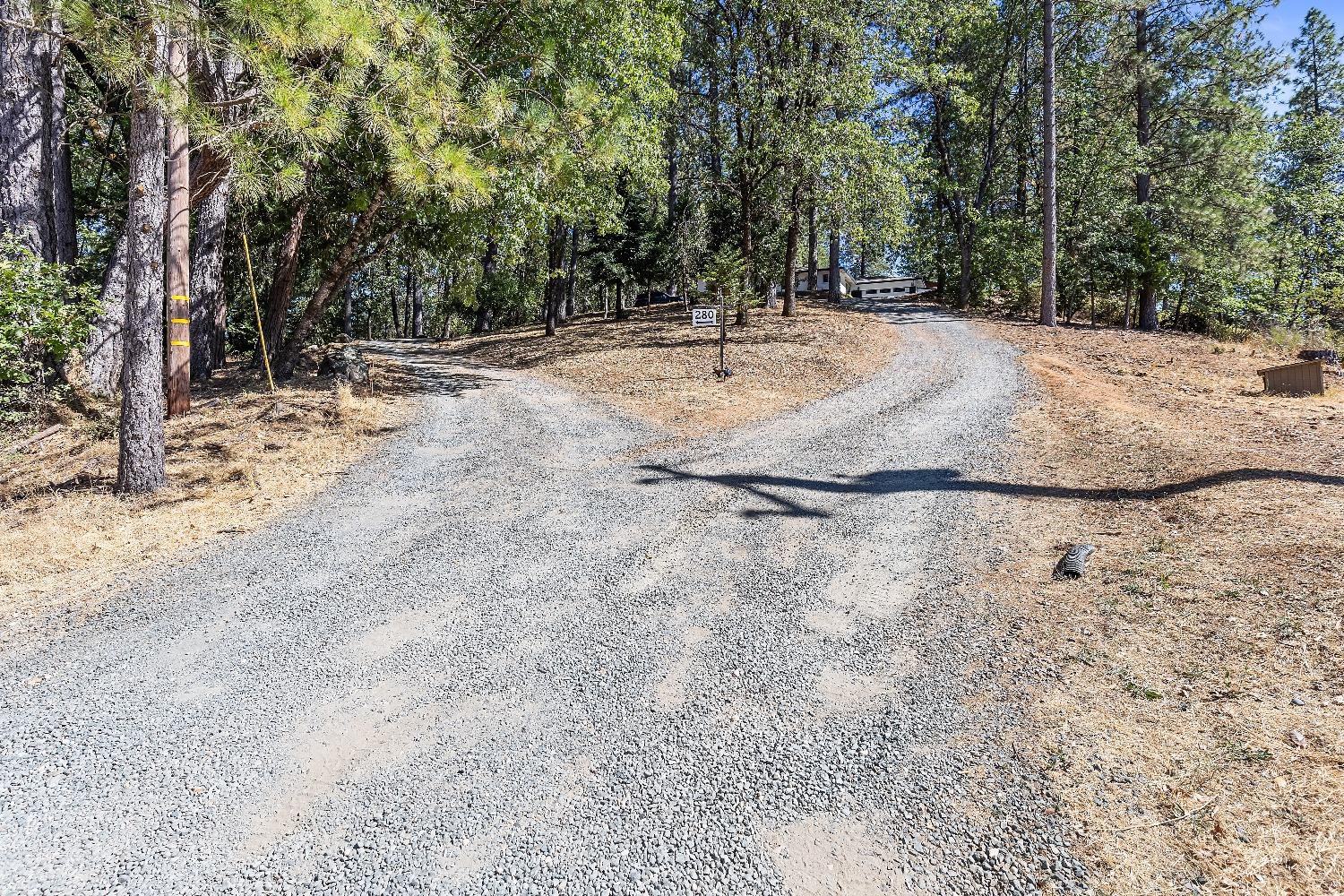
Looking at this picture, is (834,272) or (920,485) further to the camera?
(834,272)

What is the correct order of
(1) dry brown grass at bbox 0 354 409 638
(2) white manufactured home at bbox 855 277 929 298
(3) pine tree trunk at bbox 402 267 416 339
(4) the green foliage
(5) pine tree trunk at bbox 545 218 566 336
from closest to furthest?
(1) dry brown grass at bbox 0 354 409 638 → (4) the green foliage → (5) pine tree trunk at bbox 545 218 566 336 → (3) pine tree trunk at bbox 402 267 416 339 → (2) white manufactured home at bbox 855 277 929 298

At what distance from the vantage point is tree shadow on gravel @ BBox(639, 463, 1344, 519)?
5453 millimetres

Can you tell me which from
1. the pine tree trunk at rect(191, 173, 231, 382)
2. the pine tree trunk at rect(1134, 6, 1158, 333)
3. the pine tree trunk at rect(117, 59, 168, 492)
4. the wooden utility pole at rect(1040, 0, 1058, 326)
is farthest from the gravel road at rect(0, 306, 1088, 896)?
the pine tree trunk at rect(1134, 6, 1158, 333)

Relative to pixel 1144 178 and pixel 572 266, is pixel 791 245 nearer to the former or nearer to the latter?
pixel 572 266

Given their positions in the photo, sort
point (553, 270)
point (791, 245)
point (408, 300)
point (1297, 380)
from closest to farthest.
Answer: point (1297, 380), point (791, 245), point (553, 270), point (408, 300)

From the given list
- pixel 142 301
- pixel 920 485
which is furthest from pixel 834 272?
pixel 142 301

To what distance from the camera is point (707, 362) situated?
13359mm

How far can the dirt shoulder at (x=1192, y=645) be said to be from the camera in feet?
7.30

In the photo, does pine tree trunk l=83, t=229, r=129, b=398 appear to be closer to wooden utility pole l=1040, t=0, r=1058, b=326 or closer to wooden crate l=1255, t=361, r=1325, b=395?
wooden crate l=1255, t=361, r=1325, b=395

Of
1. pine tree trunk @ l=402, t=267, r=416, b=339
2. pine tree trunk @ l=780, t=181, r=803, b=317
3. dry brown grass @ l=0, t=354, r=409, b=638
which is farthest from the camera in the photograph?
pine tree trunk @ l=402, t=267, r=416, b=339

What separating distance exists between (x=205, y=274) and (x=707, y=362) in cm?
981

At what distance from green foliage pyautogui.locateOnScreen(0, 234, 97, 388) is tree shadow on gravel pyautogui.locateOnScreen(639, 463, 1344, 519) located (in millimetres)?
5861

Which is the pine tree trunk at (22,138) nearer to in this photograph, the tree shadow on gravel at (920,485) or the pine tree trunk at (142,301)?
the pine tree trunk at (142,301)

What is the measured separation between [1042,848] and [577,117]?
9.32 metres
